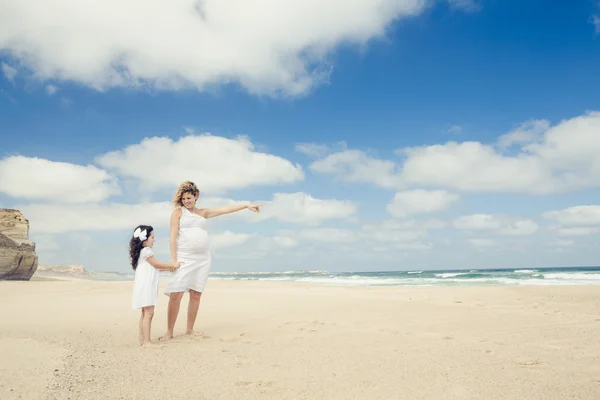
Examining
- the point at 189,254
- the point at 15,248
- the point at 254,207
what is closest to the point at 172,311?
the point at 189,254

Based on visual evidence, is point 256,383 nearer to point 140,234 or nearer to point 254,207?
point 140,234

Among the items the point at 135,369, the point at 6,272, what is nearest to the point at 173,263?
the point at 135,369

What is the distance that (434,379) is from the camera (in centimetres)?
364

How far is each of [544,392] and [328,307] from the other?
250 inches

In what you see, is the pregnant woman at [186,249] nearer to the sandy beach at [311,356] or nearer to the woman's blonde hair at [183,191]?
the woman's blonde hair at [183,191]

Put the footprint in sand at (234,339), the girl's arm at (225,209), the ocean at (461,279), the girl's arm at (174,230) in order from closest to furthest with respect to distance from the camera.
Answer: the footprint in sand at (234,339) → the girl's arm at (174,230) → the girl's arm at (225,209) → the ocean at (461,279)

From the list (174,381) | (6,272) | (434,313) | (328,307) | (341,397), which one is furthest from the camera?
(6,272)

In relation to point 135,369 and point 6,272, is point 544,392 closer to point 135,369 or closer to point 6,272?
point 135,369

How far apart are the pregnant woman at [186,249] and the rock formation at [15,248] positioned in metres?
14.1

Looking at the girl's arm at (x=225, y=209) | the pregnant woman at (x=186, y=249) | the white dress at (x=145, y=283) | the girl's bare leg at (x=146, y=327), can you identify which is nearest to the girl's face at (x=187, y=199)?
the pregnant woman at (x=186, y=249)

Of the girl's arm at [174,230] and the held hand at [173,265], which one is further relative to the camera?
the girl's arm at [174,230]

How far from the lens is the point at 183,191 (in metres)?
5.69

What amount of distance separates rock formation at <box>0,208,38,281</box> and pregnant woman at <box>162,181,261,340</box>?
46.1ft

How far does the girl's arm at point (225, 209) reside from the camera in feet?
19.7
